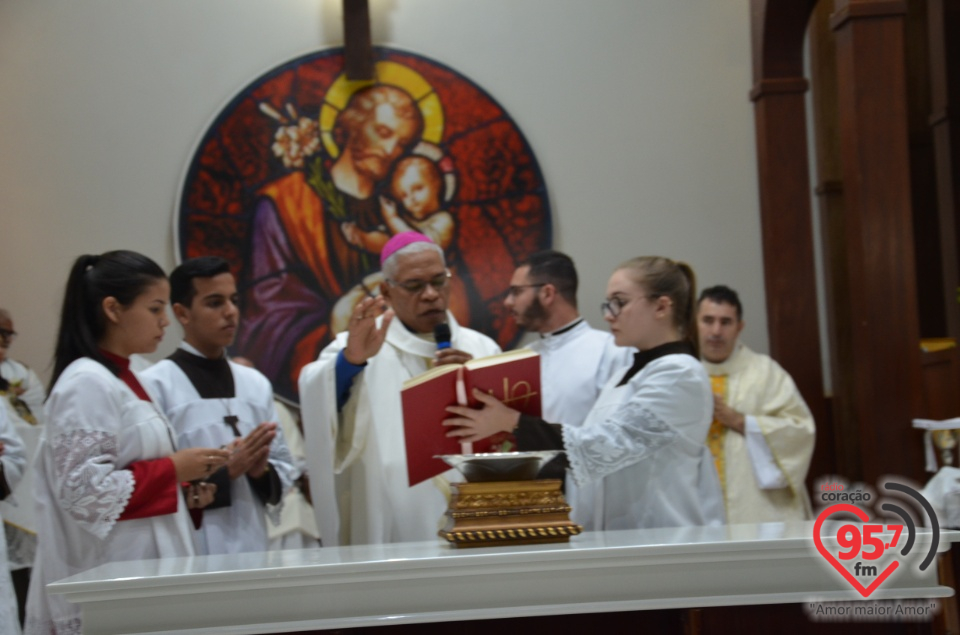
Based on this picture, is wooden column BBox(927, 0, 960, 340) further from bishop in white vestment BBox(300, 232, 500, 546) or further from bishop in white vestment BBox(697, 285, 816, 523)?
bishop in white vestment BBox(300, 232, 500, 546)

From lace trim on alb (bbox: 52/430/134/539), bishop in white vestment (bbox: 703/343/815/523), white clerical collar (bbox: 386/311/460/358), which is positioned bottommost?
bishop in white vestment (bbox: 703/343/815/523)

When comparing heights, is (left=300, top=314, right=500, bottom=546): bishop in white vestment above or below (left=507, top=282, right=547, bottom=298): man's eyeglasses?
below

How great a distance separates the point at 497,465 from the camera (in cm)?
247

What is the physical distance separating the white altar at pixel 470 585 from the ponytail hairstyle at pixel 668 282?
1126 millimetres

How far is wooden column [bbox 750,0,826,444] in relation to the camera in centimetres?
622

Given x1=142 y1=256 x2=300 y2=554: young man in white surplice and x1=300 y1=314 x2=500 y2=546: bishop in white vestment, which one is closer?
x1=142 y1=256 x2=300 y2=554: young man in white surplice

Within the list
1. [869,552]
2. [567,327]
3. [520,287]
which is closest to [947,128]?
[567,327]

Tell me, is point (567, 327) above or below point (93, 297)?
below

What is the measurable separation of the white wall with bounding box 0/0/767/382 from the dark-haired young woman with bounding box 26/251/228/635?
320 centimetres

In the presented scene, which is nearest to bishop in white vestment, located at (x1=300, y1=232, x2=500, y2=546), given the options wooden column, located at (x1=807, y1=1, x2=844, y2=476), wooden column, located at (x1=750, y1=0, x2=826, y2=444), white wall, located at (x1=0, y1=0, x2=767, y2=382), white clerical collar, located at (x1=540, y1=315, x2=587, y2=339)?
white clerical collar, located at (x1=540, y1=315, x2=587, y2=339)

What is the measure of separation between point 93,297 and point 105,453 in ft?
1.65

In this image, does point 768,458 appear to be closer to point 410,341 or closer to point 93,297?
point 410,341

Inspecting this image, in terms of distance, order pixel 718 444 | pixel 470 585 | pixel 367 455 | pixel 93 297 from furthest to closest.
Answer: pixel 718 444 < pixel 367 455 < pixel 93 297 < pixel 470 585

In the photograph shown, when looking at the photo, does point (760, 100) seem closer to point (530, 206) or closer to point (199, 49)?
point (530, 206)
